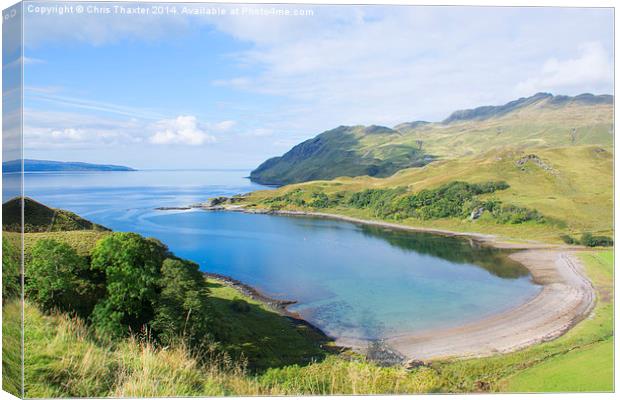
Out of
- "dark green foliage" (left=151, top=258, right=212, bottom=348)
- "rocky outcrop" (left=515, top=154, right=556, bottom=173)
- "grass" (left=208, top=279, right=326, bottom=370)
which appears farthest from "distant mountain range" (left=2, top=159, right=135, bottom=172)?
"rocky outcrop" (left=515, top=154, right=556, bottom=173)

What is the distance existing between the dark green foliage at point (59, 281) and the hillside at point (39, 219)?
0.45 m

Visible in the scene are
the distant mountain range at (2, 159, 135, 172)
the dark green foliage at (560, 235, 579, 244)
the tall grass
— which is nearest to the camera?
the tall grass

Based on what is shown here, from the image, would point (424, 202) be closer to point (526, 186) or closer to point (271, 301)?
point (526, 186)

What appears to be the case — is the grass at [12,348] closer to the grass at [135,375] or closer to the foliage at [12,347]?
the foliage at [12,347]

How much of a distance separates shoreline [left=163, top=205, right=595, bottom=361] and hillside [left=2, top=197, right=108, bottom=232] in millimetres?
3160

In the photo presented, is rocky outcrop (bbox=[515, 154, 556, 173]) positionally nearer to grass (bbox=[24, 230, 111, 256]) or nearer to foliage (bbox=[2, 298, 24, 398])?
grass (bbox=[24, 230, 111, 256])

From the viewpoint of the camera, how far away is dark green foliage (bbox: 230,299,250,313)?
904 centimetres

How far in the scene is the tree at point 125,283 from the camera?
19.9 feet

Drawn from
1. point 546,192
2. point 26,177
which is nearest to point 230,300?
point 26,177

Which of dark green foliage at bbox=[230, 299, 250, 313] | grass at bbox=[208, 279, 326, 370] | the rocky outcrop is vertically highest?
the rocky outcrop

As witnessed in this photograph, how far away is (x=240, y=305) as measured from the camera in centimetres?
915

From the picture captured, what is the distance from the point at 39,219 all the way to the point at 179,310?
234cm

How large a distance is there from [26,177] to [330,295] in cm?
606

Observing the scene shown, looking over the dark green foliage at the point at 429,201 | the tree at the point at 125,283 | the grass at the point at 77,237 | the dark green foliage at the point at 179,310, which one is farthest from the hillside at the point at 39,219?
the dark green foliage at the point at 429,201
